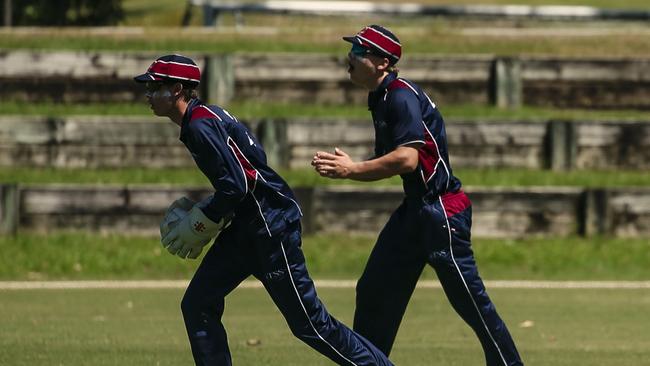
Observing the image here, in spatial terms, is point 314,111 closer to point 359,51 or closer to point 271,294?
point 359,51

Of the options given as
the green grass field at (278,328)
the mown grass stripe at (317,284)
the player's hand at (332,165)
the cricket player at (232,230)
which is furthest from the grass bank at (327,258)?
the player's hand at (332,165)

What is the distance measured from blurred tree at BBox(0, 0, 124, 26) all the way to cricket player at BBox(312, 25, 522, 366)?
1931 centimetres

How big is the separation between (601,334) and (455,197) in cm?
305

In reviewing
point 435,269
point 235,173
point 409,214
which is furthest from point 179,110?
point 435,269

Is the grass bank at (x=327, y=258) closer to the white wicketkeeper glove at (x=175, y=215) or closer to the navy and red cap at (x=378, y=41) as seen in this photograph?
the white wicketkeeper glove at (x=175, y=215)

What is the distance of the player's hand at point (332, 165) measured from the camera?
24.9 ft

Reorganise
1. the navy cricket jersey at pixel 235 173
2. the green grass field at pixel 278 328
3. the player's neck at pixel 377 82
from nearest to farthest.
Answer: the navy cricket jersey at pixel 235 173 < the player's neck at pixel 377 82 < the green grass field at pixel 278 328

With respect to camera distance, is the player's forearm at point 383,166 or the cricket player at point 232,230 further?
the player's forearm at point 383,166

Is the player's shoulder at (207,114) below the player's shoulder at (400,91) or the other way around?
the other way around

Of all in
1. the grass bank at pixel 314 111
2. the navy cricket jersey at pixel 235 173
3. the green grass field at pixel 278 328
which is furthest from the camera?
the grass bank at pixel 314 111

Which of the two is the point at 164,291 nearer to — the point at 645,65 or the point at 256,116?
the point at 256,116

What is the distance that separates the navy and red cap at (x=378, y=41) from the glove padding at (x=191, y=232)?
1132 millimetres

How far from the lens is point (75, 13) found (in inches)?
1085

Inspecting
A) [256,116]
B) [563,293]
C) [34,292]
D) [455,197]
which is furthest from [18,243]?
A: [455,197]
